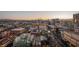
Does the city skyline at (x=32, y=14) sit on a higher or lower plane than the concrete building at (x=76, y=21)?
higher

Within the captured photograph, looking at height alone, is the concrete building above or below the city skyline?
below

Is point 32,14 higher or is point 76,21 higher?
point 32,14
